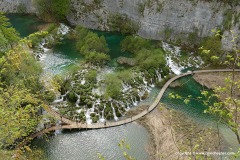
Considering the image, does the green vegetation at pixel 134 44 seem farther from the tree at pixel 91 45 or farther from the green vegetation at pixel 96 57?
the green vegetation at pixel 96 57

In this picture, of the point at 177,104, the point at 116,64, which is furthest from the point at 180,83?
the point at 116,64

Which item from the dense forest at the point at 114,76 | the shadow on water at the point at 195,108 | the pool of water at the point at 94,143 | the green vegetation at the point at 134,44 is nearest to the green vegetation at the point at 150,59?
the dense forest at the point at 114,76

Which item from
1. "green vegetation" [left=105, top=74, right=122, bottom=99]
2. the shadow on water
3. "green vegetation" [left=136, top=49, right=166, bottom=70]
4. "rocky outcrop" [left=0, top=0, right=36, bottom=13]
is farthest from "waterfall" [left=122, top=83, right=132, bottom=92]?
"rocky outcrop" [left=0, top=0, right=36, bottom=13]

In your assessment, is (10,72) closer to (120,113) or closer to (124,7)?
(120,113)

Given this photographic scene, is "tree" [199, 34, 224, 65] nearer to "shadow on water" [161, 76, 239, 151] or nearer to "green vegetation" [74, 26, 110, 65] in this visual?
"shadow on water" [161, 76, 239, 151]

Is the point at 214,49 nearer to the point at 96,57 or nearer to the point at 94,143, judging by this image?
the point at 96,57

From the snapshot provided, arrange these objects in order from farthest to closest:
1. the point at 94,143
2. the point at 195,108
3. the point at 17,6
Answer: the point at 17,6, the point at 195,108, the point at 94,143

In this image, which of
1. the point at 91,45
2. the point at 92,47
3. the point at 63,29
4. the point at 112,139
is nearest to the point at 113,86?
the point at 112,139
